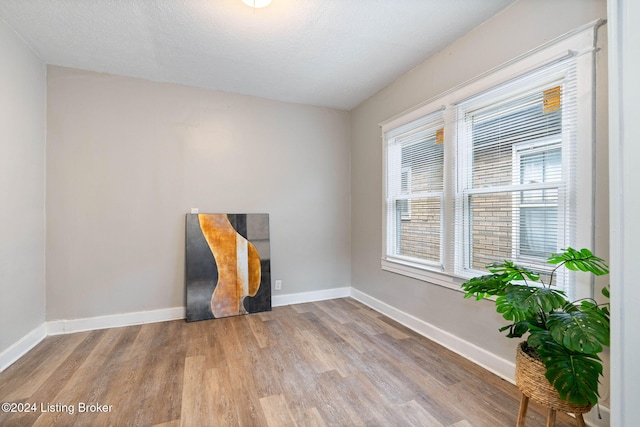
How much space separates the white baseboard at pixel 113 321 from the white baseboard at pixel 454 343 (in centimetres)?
239

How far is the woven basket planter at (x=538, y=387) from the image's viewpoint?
1.26 metres

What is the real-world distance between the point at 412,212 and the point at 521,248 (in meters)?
1.15

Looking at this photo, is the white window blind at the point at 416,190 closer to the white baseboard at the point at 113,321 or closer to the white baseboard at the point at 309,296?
the white baseboard at the point at 309,296

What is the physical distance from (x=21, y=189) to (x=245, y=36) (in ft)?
7.57

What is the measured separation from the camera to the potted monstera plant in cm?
113

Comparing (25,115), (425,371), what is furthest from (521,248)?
(25,115)

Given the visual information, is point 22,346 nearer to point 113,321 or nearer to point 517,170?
point 113,321

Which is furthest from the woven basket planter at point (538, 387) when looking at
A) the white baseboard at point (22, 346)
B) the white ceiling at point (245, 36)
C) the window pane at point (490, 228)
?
the white baseboard at point (22, 346)

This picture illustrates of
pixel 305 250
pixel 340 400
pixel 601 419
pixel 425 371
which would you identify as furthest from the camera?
pixel 305 250

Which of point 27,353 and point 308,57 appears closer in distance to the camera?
point 27,353

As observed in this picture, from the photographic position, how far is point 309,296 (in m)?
3.81

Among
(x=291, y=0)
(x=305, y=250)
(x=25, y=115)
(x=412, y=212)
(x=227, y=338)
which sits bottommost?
(x=227, y=338)

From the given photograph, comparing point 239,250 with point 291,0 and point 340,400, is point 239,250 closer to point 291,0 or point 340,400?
point 340,400

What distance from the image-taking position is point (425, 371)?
6.93 ft
